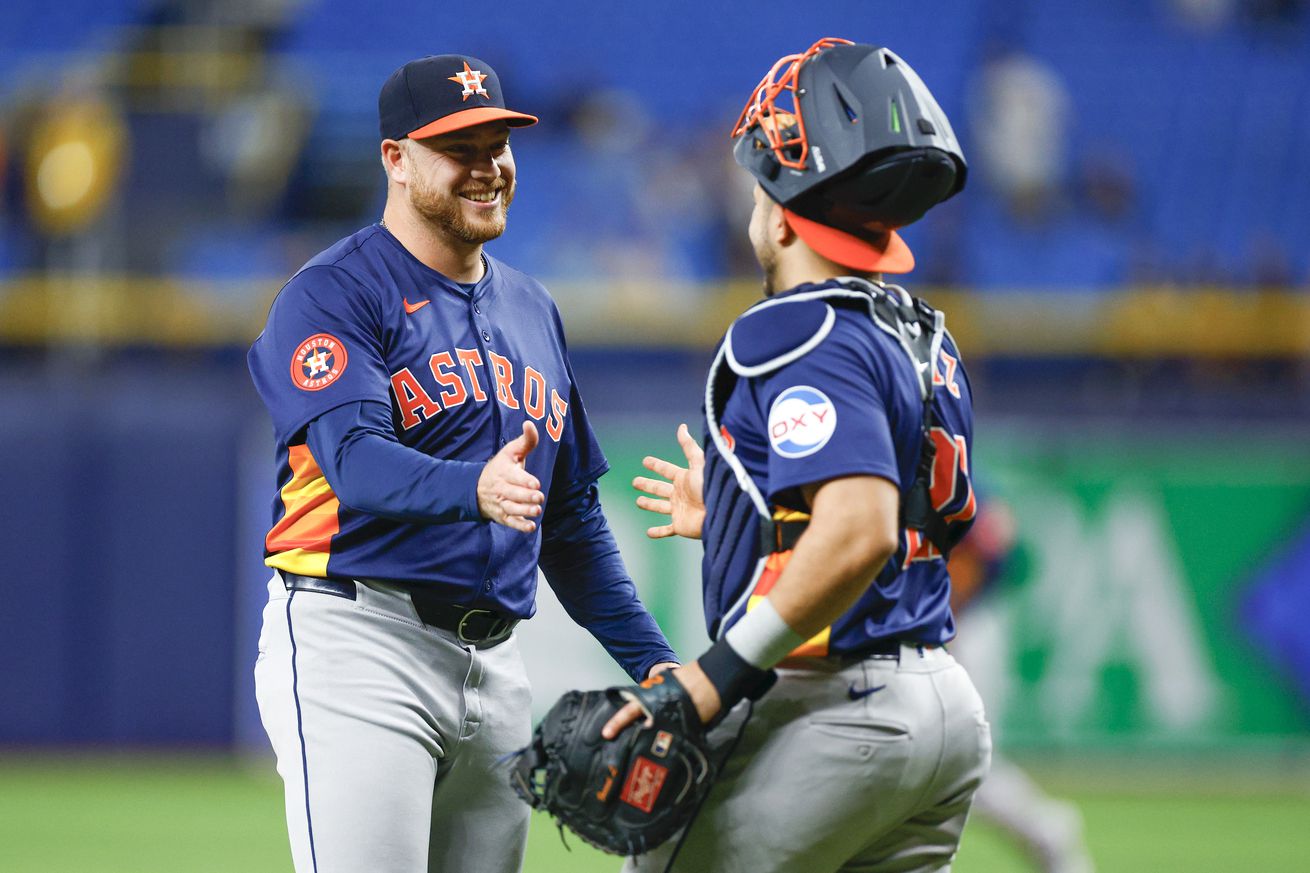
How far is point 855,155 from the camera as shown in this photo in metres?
3.17

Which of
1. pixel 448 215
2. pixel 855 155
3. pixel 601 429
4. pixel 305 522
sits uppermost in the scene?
pixel 855 155

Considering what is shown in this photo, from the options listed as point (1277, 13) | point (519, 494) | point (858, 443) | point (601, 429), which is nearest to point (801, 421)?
point (858, 443)

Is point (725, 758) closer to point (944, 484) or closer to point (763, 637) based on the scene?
point (763, 637)

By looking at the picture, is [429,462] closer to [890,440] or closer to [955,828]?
[890,440]

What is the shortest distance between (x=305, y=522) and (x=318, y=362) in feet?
1.25

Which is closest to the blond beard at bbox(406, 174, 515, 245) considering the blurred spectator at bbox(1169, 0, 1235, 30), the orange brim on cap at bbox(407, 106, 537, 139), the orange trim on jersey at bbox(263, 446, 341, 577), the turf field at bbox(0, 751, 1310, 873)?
the orange brim on cap at bbox(407, 106, 537, 139)

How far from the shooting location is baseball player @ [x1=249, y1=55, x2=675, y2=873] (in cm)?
351

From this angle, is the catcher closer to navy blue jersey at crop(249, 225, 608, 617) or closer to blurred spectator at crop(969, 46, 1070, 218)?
navy blue jersey at crop(249, 225, 608, 617)

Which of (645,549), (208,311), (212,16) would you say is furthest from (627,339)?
(212,16)

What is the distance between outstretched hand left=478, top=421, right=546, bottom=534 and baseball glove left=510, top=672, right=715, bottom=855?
0.34m

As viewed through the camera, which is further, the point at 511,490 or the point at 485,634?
the point at 485,634

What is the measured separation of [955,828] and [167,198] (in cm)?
903

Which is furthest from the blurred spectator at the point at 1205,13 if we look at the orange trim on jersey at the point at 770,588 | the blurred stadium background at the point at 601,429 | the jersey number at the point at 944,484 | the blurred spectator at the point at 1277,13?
the orange trim on jersey at the point at 770,588

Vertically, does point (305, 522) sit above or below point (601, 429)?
above
